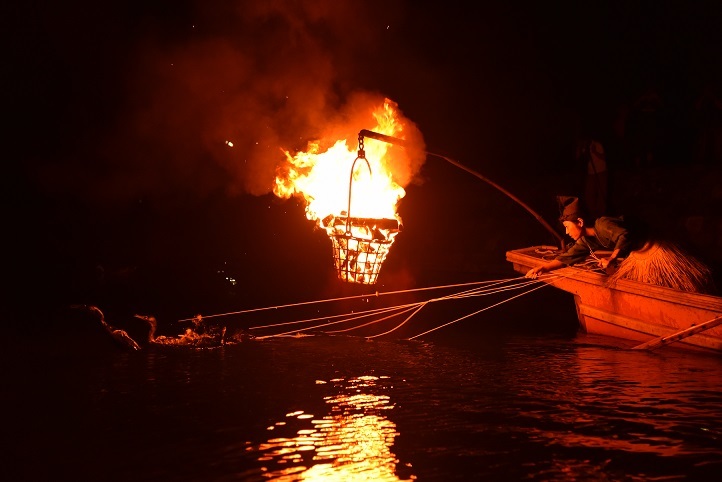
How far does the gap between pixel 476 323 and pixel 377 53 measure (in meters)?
10.8

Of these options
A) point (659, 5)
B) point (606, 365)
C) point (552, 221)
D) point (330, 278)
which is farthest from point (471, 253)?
point (606, 365)

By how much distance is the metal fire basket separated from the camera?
8711mm

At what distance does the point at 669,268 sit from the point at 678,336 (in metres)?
0.85

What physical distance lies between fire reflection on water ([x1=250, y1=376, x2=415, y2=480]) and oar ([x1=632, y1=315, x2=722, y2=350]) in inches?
152

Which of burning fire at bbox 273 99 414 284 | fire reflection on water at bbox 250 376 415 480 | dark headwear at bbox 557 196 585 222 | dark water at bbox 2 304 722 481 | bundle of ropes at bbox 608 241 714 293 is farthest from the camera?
dark headwear at bbox 557 196 585 222

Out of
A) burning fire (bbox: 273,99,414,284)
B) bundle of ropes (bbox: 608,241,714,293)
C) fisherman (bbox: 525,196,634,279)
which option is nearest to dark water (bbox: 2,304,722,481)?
bundle of ropes (bbox: 608,241,714,293)

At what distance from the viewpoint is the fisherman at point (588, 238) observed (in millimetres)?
10156

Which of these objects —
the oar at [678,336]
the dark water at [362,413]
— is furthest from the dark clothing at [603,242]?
the dark water at [362,413]

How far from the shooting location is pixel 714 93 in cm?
1700

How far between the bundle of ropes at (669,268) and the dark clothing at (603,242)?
230mm

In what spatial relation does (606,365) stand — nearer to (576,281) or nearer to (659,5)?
(576,281)

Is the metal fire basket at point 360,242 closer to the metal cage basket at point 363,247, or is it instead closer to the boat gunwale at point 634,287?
the metal cage basket at point 363,247

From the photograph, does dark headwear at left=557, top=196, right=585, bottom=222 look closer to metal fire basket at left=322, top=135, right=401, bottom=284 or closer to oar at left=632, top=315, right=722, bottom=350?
oar at left=632, top=315, right=722, bottom=350

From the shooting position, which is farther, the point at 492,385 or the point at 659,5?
the point at 659,5
